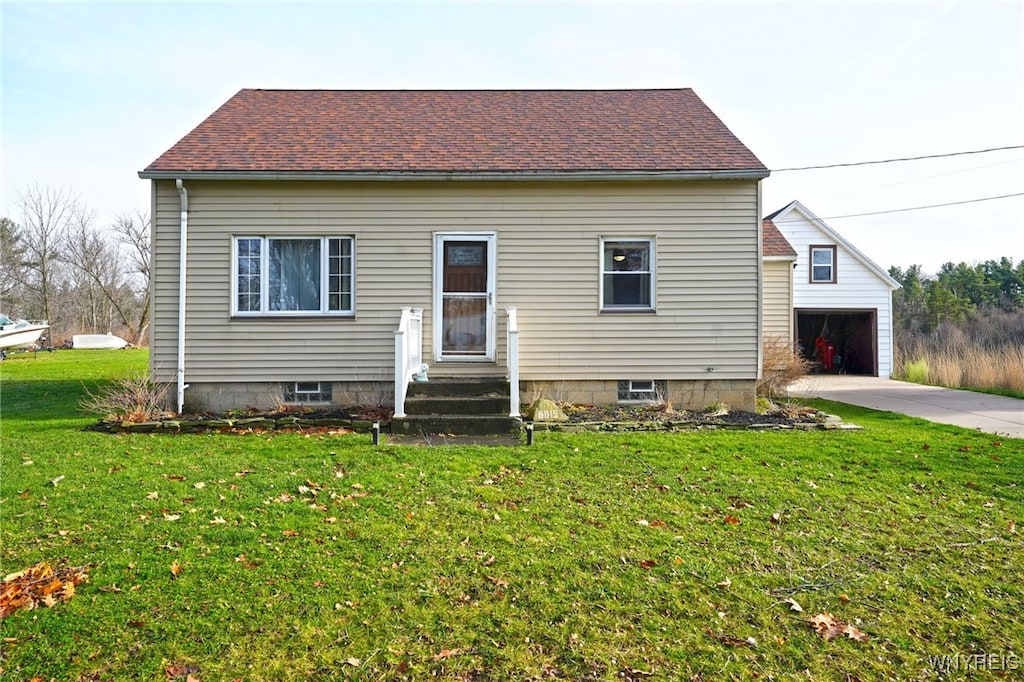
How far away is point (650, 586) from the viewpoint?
3.54 metres

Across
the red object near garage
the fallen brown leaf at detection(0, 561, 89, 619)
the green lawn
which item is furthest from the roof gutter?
the red object near garage

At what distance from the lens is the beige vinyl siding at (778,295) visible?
16188mm

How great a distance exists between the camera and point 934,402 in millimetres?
12188

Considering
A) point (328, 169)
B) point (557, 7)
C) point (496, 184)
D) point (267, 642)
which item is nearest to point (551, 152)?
point (496, 184)

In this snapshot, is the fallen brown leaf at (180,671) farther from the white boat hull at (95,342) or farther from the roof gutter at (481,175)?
the white boat hull at (95,342)

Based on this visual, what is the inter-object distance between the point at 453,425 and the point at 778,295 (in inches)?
479

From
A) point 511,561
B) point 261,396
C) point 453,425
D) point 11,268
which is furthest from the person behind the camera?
point 11,268

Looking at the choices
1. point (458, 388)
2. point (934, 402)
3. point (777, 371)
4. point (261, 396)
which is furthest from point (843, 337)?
point (261, 396)

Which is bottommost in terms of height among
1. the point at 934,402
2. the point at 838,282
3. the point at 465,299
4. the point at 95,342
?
the point at 934,402

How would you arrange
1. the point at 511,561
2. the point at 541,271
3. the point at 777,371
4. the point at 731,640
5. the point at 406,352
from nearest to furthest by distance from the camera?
the point at 731,640
the point at 511,561
the point at 406,352
the point at 541,271
the point at 777,371

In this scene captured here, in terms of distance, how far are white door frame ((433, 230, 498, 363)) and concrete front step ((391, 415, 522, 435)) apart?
2047mm

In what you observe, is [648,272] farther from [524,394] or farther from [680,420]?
[524,394]

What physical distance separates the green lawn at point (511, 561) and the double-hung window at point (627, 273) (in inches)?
147

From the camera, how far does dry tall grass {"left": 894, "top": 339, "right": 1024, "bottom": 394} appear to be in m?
14.4
